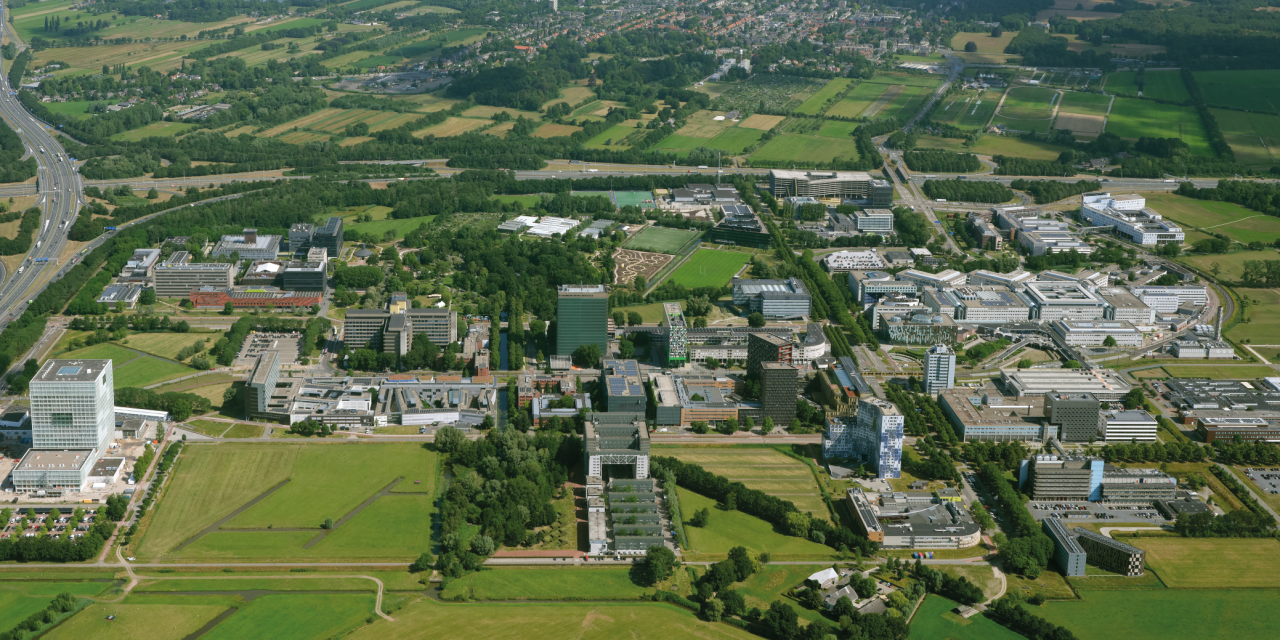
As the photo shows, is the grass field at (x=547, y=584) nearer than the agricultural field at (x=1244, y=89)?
Yes

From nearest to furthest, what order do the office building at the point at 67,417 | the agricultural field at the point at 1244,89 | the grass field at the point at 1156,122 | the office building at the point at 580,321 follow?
the office building at the point at 67,417, the office building at the point at 580,321, the grass field at the point at 1156,122, the agricultural field at the point at 1244,89

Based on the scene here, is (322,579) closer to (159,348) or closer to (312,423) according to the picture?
(312,423)

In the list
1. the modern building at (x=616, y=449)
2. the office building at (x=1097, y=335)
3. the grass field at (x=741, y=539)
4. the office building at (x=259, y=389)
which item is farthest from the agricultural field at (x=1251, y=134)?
the office building at (x=259, y=389)

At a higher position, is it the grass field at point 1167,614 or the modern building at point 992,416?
the modern building at point 992,416

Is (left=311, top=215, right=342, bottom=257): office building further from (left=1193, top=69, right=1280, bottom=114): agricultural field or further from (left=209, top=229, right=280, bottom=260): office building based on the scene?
(left=1193, top=69, right=1280, bottom=114): agricultural field

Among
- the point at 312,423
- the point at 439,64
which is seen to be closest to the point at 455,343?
the point at 312,423

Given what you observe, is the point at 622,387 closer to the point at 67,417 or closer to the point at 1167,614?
the point at 67,417

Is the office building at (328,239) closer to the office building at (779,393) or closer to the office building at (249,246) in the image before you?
the office building at (249,246)
